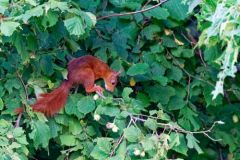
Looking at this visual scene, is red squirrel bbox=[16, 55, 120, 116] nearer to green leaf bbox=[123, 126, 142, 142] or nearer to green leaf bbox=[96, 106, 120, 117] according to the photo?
green leaf bbox=[96, 106, 120, 117]

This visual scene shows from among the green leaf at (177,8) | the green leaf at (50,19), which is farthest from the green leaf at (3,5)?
the green leaf at (177,8)

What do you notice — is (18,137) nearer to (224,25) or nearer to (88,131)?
(88,131)

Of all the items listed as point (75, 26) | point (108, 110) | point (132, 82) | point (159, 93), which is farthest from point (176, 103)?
point (75, 26)

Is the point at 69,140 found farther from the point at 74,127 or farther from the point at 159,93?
the point at 159,93

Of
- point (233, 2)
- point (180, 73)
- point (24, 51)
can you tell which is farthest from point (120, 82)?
point (233, 2)

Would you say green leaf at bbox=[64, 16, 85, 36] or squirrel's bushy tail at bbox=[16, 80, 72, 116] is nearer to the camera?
green leaf at bbox=[64, 16, 85, 36]

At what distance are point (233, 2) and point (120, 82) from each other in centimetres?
133

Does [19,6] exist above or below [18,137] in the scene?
above

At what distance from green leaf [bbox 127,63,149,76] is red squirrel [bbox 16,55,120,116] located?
70 millimetres

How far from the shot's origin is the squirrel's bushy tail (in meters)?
2.62

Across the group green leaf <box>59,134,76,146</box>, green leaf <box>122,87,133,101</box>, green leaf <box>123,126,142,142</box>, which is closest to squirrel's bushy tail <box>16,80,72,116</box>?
green leaf <box>59,134,76,146</box>

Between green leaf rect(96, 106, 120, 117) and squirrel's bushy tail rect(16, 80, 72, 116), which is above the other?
Answer: green leaf rect(96, 106, 120, 117)

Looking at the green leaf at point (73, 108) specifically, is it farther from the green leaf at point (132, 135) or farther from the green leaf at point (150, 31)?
the green leaf at point (150, 31)

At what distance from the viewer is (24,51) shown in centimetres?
252
